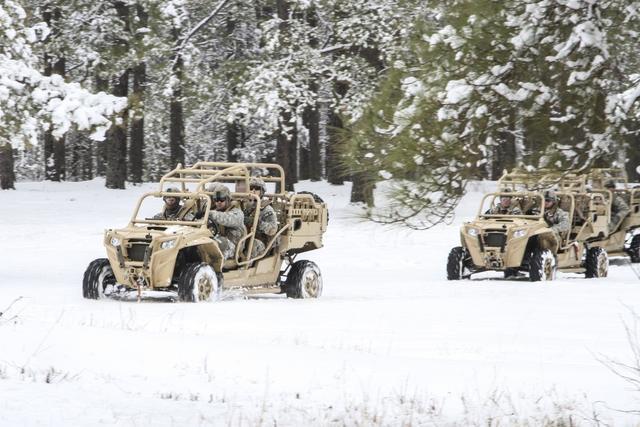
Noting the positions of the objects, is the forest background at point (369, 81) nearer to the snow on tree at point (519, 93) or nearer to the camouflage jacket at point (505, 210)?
the snow on tree at point (519, 93)

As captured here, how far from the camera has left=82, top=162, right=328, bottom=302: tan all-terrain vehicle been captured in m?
13.8

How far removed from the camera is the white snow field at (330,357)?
22.5 ft

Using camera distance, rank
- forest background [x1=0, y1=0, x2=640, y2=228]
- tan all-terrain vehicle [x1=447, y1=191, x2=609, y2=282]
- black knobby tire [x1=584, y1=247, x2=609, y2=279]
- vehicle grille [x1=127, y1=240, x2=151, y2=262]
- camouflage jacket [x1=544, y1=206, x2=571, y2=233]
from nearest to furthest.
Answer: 1. forest background [x1=0, y1=0, x2=640, y2=228]
2. vehicle grille [x1=127, y1=240, x2=151, y2=262]
3. tan all-terrain vehicle [x1=447, y1=191, x2=609, y2=282]
4. camouflage jacket [x1=544, y1=206, x2=571, y2=233]
5. black knobby tire [x1=584, y1=247, x2=609, y2=279]

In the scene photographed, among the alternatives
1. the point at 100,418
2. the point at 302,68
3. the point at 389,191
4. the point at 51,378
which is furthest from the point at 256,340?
the point at 302,68

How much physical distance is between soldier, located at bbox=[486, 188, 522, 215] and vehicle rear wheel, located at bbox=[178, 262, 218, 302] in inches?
262

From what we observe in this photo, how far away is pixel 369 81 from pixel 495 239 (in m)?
11.7

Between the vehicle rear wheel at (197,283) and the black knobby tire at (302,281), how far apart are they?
200 cm

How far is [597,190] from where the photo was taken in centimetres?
2195

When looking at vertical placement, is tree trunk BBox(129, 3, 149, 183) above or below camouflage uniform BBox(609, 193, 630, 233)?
above

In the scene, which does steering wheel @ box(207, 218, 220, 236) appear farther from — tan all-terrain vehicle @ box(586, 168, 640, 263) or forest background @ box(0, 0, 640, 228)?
tan all-terrain vehicle @ box(586, 168, 640, 263)

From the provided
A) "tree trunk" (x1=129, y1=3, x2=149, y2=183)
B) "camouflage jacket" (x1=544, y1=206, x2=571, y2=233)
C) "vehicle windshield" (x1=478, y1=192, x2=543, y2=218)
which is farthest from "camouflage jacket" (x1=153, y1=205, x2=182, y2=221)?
"tree trunk" (x1=129, y1=3, x2=149, y2=183)

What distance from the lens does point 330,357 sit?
876 cm

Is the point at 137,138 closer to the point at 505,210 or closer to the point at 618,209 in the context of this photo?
the point at 618,209

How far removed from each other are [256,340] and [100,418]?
3.52 meters
